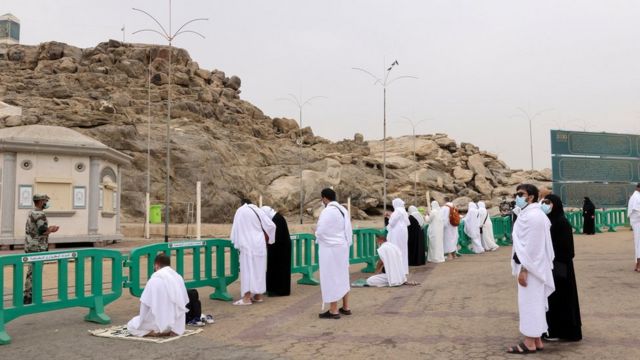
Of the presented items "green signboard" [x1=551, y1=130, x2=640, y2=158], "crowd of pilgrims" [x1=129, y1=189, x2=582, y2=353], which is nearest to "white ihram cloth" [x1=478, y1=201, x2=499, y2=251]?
"crowd of pilgrims" [x1=129, y1=189, x2=582, y2=353]

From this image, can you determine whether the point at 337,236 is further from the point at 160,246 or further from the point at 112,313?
the point at 112,313

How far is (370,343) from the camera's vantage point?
6.03 meters

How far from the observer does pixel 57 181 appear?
727 inches

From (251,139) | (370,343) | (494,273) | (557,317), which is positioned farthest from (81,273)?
(251,139)

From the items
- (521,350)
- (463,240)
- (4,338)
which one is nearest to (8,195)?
(4,338)

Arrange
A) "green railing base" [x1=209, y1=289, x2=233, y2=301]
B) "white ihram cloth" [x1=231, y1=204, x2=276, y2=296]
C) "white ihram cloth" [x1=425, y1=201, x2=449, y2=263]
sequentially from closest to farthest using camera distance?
"white ihram cloth" [x1=231, y1=204, x2=276, y2=296] → "green railing base" [x1=209, y1=289, x2=233, y2=301] → "white ihram cloth" [x1=425, y1=201, x2=449, y2=263]

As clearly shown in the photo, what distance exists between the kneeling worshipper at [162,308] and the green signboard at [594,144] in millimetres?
18063

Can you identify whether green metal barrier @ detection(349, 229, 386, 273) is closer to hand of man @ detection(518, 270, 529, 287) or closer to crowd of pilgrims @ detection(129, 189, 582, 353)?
crowd of pilgrims @ detection(129, 189, 582, 353)

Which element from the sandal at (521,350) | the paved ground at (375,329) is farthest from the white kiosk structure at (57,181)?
the sandal at (521,350)

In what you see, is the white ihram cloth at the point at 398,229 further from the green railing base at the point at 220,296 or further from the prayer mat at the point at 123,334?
the prayer mat at the point at 123,334

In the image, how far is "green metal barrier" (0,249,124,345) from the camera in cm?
640

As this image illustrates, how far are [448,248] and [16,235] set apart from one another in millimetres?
14096

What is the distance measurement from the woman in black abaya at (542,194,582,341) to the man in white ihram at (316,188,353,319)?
286cm

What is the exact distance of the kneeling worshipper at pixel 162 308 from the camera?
6387 millimetres
